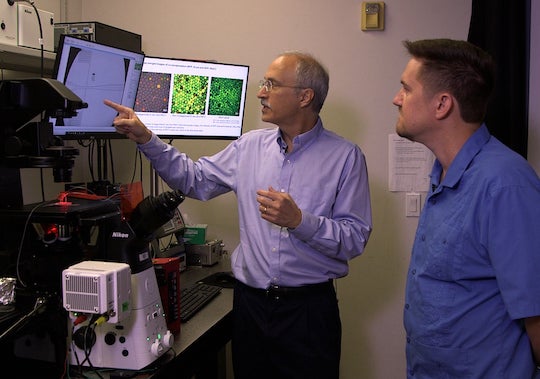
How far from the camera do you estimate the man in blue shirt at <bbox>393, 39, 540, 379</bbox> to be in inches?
48.7

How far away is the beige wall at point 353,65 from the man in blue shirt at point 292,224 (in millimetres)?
Answer: 714

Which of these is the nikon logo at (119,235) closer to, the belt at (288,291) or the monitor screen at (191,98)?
the belt at (288,291)

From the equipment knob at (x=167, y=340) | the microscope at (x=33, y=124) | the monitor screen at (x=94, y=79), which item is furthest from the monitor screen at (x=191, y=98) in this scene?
the equipment knob at (x=167, y=340)

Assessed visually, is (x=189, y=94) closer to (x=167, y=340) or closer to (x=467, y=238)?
(x=167, y=340)

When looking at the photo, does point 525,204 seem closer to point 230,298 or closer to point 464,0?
point 230,298

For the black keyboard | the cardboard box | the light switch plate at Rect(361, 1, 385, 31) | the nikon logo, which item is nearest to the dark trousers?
the black keyboard

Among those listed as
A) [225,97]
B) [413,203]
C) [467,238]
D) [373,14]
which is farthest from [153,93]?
[467,238]

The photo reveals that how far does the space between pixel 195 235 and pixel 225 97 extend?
0.73m

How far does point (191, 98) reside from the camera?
8.10 ft

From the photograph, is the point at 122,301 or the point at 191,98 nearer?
the point at 122,301

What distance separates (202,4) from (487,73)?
1.88 metres

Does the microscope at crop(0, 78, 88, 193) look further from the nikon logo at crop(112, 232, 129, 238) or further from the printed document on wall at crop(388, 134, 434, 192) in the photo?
the printed document on wall at crop(388, 134, 434, 192)

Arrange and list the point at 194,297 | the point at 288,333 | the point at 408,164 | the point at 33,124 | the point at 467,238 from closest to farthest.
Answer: the point at 467,238 < the point at 33,124 < the point at 288,333 < the point at 194,297 < the point at 408,164

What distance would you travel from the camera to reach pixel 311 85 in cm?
203
